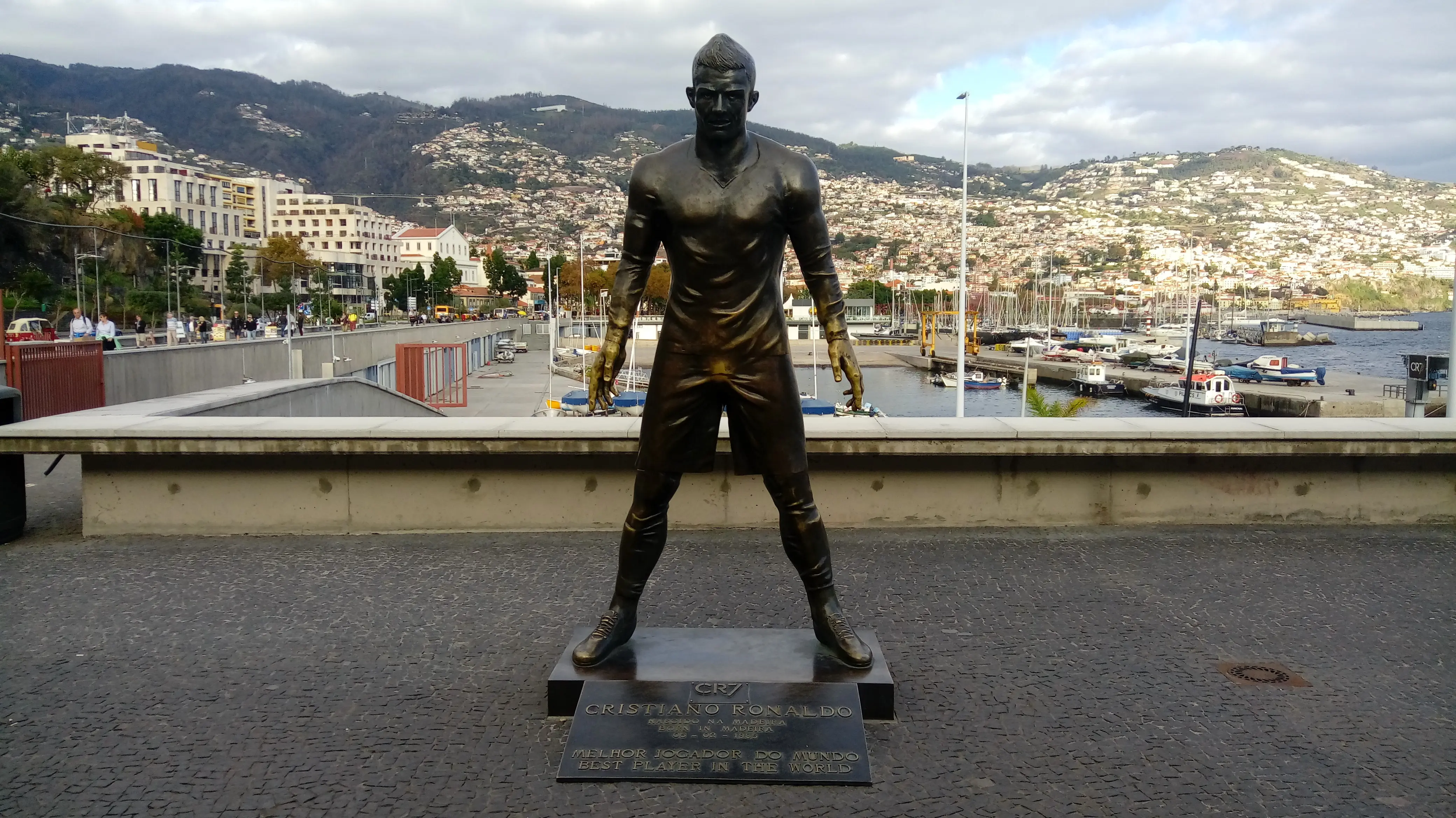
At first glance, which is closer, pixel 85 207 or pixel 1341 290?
pixel 85 207

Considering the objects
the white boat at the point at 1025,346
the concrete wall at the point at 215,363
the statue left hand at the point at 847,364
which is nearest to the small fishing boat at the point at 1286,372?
the white boat at the point at 1025,346

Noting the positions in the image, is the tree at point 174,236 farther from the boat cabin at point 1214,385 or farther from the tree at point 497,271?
the boat cabin at point 1214,385

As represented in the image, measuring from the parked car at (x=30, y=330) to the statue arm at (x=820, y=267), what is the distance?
2768cm

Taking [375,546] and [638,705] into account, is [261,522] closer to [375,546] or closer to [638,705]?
[375,546]

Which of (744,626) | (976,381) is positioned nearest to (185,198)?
(976,381)

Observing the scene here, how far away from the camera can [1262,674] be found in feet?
16.9

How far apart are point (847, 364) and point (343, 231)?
559 feet

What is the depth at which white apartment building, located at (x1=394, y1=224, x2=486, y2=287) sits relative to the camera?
16375 cm

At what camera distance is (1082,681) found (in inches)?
198

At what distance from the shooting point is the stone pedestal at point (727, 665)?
4.54m

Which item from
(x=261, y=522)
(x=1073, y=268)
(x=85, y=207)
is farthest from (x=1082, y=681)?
(x=1073, y=268)

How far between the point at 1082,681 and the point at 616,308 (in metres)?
2.93

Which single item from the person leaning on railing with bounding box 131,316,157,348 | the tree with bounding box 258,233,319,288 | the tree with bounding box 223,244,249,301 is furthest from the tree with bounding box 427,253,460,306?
the person leaning on railing with bounding box 131,316,157,348

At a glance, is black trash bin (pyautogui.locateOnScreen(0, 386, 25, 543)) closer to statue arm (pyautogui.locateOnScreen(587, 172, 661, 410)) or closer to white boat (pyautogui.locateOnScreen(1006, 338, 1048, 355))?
statue arm (pyautogui.locateOnScreen(587, 172, 661, 410))
